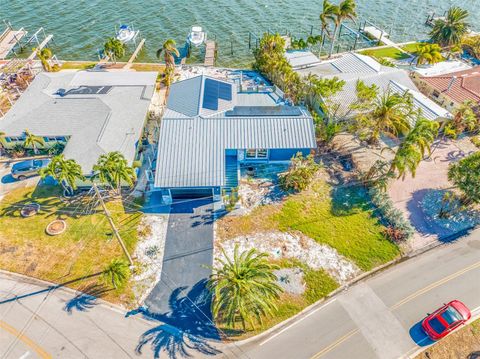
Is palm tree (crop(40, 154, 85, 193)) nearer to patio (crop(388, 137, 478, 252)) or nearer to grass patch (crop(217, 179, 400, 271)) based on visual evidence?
grass patch (crop(217, 179, 400, 271))

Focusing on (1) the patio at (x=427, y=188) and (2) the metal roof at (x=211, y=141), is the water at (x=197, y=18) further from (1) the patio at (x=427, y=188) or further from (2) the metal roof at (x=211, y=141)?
(1) the patio at (x=427, y=188)

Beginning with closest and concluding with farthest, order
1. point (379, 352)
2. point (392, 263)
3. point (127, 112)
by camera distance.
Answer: point (379, 352) < point (392, 263) < point (127, 112)

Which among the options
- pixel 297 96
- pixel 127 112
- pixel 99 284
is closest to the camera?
pixel 99 284

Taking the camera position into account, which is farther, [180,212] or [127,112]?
[127,112]

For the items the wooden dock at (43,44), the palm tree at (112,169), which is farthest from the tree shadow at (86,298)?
the wooden dock at (43,44)

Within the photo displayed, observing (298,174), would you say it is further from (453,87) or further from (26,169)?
(26,169)

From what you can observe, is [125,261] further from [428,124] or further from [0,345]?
[428,124]

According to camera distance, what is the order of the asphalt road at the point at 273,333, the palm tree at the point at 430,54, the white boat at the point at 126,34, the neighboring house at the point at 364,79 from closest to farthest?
the asphalt road at the point at 273,333, the neighboring house at the point at 364,79, the palm tree at the point at 430,54, the white boat at the point at 126,34

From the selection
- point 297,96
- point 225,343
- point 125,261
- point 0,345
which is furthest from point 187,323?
point 297,96
